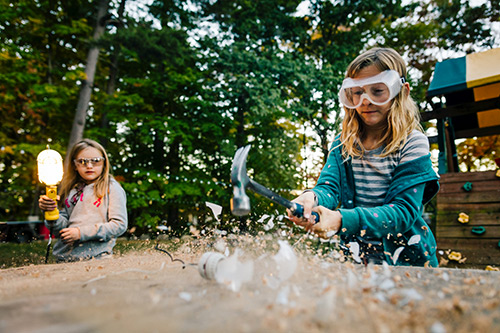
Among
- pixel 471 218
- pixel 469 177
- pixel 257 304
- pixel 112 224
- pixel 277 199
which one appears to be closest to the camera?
pixel 257 304

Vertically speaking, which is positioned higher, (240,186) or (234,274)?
(240,186)

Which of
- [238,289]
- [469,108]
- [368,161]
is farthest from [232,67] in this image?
[238,289]

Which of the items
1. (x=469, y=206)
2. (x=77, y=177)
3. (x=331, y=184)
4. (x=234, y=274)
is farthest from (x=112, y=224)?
(x=469, y=206)

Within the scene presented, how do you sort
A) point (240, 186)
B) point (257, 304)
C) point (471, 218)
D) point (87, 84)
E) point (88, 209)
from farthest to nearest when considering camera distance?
1. point (87, 84)
2. point (471, 218)
3. point (88, 209)
4. point (240, 186)
5. point (257, 304)

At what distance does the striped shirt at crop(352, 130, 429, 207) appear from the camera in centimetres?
204

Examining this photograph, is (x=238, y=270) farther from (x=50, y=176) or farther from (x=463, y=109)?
(x=463, y=109)

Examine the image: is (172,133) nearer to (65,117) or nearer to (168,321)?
(65,117)

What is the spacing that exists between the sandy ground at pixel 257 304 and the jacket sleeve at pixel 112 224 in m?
1.74

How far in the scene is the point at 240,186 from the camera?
4.73 feet

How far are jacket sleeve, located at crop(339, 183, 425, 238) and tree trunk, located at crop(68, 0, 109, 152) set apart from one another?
8.96 meters

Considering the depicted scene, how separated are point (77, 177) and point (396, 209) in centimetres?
320

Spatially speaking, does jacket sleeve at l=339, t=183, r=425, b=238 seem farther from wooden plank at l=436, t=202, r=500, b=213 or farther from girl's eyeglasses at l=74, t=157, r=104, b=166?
wooden plank at l=436, t=202, r=500, b=213

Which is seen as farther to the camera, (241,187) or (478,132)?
(478,132)

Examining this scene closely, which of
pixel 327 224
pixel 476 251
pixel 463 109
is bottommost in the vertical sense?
pixel 476 251
